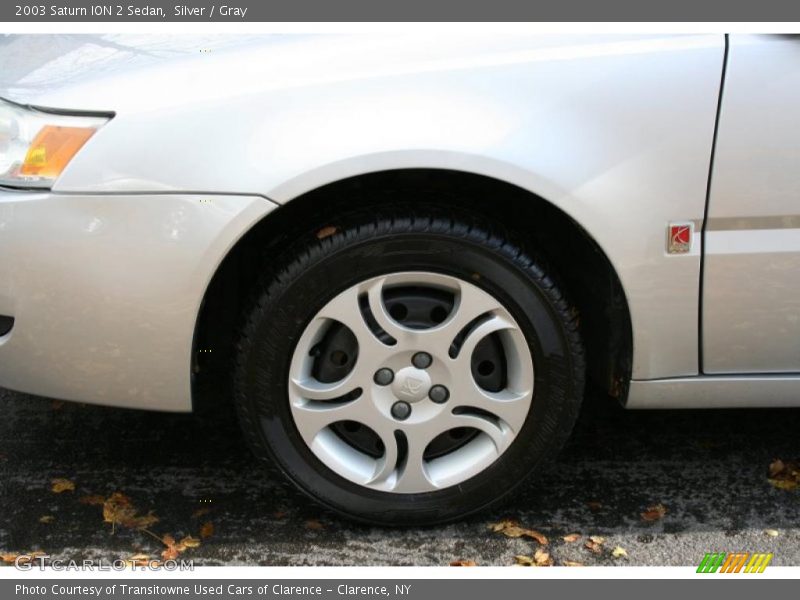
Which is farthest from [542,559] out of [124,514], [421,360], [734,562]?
[124,514]

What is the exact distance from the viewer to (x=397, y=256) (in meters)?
2.67

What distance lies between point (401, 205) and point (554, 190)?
40cm

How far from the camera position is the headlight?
8.51 feet

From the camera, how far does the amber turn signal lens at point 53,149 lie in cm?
259

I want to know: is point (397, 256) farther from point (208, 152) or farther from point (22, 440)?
point (22, 440)

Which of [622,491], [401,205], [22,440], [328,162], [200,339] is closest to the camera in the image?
[328,162]

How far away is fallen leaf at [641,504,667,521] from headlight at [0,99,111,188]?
183cm

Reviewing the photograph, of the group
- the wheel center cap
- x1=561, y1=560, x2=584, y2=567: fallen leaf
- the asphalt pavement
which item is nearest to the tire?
the wheel center cap

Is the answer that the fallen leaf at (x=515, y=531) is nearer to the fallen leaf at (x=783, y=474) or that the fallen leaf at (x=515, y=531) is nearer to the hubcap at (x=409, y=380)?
the hubcap at (x=409, y=380)

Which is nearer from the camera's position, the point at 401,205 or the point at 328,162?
the point at 328,162

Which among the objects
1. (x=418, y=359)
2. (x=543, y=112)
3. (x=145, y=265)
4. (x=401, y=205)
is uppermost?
(x=543, y=112)

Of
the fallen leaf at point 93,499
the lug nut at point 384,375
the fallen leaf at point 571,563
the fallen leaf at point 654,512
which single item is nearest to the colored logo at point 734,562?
the fallen leaf at point 654,512

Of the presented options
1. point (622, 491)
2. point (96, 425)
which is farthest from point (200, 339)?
point (622, 491)

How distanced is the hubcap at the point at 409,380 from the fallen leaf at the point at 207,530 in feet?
1.26
